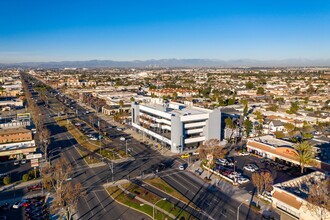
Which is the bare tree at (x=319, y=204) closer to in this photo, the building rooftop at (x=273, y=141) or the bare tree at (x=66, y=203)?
the building rooftop at (x=273, y=141)

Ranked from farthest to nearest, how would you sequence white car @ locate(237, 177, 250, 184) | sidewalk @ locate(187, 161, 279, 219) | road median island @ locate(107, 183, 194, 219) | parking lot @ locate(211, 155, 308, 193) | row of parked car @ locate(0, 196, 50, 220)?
parking lot @ locate(211, 155, 308, 193) → white car @ locate(237, 177, 250, 184) → sidewalk @ locate(187, 161, 279, 219) → row of parked car @ locate(0, 196, 50, 220) → road median island @ locate(107, 183, 194, 219)

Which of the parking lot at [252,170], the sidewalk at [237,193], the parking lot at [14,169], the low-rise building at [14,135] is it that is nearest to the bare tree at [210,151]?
the parking lot at [252,170]

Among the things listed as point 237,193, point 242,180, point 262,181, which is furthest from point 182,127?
point 262,181

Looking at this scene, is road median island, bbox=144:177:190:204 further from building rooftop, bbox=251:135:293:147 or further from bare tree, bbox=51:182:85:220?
building rooftop, bbox=251:135:293:147

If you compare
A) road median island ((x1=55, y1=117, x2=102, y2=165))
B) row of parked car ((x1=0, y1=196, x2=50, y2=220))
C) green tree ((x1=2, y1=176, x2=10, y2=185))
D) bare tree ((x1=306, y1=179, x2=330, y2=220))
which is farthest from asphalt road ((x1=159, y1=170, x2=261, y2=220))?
green tree ((x1=2, y1=176, x2=10, y2=185))

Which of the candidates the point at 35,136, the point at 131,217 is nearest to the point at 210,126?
the point at 131,217

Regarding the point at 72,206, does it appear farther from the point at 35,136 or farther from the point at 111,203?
the point at 35,136

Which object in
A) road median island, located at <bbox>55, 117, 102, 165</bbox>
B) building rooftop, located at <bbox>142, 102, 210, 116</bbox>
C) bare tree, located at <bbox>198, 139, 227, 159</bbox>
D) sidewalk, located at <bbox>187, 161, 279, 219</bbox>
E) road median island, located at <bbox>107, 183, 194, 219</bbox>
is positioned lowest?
road median island, located at <bbox>55, 117, 102, 165</bbox>
